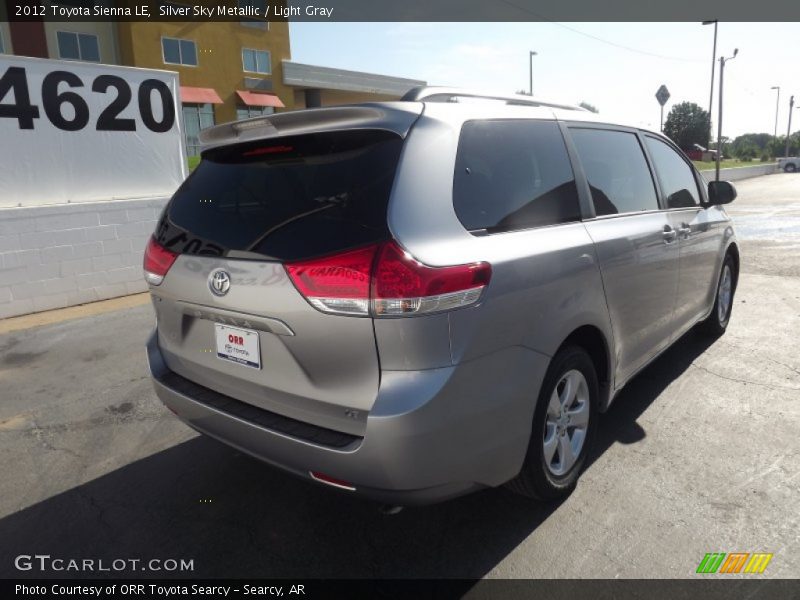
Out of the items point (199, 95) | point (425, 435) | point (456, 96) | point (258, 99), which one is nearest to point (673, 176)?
point (456, 96)

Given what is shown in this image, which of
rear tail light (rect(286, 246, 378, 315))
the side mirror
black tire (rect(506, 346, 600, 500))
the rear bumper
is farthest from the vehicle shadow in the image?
the side mirror

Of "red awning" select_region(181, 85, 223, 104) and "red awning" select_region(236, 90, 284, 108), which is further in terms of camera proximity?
"red awning" select_region(236, 90, 284, 108)

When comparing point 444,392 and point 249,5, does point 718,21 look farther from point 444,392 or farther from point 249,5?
point 444,392

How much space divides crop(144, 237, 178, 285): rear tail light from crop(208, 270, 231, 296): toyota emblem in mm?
348

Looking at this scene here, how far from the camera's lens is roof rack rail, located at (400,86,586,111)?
2.53 m

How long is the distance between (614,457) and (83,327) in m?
5.51

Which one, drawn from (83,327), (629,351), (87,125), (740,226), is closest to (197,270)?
(629,351)

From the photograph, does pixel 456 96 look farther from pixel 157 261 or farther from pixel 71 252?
pixel 71 252

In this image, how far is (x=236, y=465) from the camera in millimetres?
3311

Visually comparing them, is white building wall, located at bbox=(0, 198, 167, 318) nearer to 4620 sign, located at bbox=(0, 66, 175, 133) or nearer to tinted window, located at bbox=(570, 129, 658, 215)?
4620 sign, located at bbox=(0, 66, 175, 133)

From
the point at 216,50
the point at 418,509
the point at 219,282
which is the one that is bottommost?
the point at 418,509

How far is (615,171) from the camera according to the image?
3.48 meters

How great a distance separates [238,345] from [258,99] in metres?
35.1

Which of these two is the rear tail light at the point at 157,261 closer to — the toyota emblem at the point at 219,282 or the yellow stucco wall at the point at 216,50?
the toyota emblem at the point at 219,282
